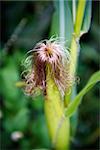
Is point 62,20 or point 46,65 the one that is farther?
point 62,20

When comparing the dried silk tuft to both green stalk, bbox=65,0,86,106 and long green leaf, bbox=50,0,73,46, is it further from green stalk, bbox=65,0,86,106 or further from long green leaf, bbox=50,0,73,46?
long green leaf, bbox=50,0,73,46

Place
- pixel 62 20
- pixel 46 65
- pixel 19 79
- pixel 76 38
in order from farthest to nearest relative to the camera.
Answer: pixel 19 79, pixel 62 20, pixel 76 38, pixel 46 65

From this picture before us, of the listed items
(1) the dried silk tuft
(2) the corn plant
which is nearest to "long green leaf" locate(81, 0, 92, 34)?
(2) the corn plant

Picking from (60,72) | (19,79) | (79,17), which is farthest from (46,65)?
(19,79)

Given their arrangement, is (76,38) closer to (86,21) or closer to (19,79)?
(86,21)

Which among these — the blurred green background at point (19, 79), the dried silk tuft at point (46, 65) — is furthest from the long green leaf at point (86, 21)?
the blurred green background at point (19, 79)
